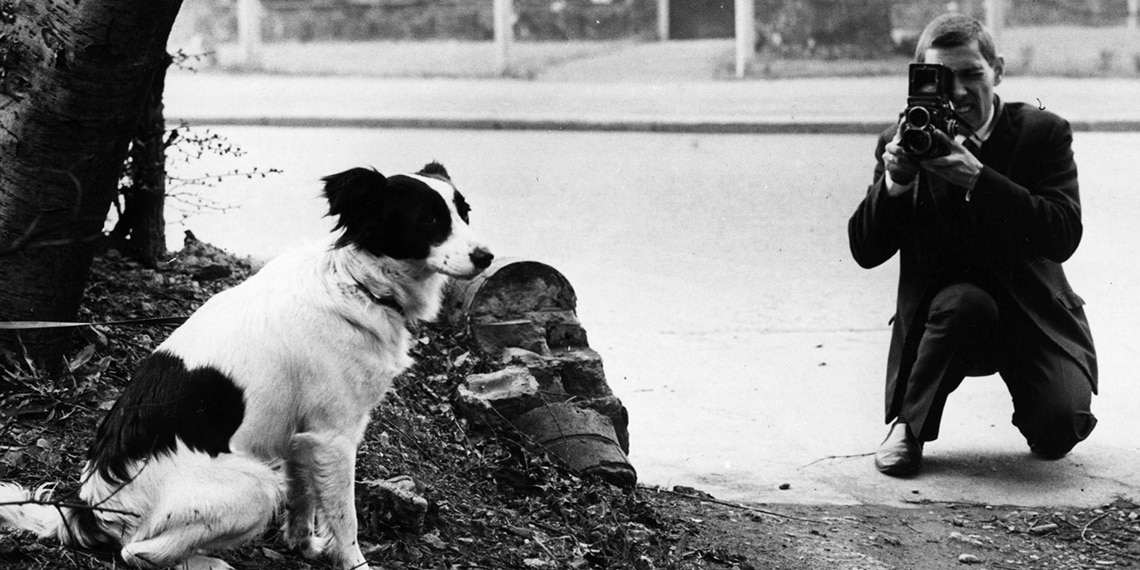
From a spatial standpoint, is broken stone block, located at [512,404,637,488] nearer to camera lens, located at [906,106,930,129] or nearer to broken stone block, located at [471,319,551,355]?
broken stone block, located at [471,319,551,355]

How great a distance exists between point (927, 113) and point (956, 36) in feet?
1.37

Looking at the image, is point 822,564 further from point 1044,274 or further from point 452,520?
point 1044,274

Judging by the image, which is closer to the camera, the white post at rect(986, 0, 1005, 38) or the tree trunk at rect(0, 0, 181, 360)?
the tree trunk at rect(0, 0, 181, 360)

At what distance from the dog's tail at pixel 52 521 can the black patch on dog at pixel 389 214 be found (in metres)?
1.00

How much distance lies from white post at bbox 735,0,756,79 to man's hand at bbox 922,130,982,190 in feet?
44.6

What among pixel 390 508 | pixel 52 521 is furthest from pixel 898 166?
pixel 52 521

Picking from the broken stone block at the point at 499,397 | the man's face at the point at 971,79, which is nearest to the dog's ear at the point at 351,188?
the broken stone block at the point at 499,397

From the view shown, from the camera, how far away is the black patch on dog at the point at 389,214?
3590mm

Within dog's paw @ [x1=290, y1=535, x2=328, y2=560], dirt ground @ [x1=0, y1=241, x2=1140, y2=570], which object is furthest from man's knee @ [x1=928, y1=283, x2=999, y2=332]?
dog's paw @ [x1=290, y1=535, x2=328, y2=560]

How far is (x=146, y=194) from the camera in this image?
17.8 feet

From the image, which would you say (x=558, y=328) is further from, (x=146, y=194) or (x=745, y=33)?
(x=745, y=33)

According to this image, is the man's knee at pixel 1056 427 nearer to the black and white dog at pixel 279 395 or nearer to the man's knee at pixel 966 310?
the man's knee at pixel 966 310

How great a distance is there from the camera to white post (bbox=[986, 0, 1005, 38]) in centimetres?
1877

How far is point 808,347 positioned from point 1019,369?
6.12 feet
